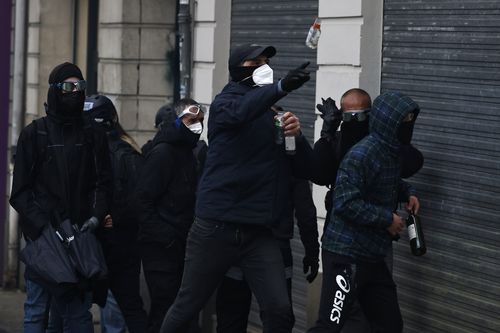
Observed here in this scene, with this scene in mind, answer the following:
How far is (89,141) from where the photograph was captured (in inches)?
318

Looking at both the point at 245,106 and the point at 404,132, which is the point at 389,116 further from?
the point at 245,106

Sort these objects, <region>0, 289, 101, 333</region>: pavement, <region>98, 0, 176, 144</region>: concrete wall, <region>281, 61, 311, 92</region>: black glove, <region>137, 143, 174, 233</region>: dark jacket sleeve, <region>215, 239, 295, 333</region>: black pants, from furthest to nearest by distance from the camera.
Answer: <region>98, 0, 176, 144</region>: concrete wall < <region>0, 289, 101, 333</region>: pavement < <region>137, 143, 174, 233</region>: dark jacket sleeve < <region>215, 239, 295, 333</region>: black pants < <region>281, 61, 311, 92</region>: black glove

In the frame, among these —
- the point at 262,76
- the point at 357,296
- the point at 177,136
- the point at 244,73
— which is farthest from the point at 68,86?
the point at 357,296

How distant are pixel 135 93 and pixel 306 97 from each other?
116 inches

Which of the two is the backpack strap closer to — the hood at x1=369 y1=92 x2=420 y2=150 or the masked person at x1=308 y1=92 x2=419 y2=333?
the masked person at x1=308 y1=92 x2=419 y2=333

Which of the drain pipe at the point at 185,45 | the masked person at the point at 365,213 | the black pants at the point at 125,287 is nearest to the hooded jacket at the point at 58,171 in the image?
the black pants at the point at 125,287

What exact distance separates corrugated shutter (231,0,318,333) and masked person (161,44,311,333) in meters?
2.05

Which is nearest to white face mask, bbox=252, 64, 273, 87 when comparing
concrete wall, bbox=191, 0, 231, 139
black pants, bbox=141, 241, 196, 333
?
black pants, bbox=141, 241, 196, 333

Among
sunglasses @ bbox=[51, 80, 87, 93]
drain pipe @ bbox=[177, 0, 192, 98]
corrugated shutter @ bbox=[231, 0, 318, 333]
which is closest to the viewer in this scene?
sunglasses @ bbox=[51, 80, 87, 93]

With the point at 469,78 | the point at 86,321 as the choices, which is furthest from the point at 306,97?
the point at 86,321

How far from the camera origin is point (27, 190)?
25.8 feet

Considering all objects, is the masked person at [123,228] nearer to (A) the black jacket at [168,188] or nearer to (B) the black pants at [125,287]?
(B) the black pants at [125,287]

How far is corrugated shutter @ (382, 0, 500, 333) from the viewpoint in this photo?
7578 mm

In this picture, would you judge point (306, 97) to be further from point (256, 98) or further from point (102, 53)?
point (102, 53)
